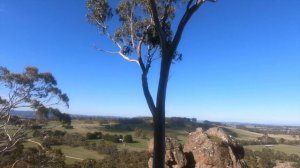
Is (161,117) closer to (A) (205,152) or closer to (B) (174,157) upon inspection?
(B) (174,157)

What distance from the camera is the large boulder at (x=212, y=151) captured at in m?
22.6

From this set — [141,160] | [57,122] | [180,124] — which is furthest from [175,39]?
[180,124]

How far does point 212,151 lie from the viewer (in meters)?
23.0

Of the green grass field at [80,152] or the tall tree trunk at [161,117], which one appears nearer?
the tall tree trunk at [161,117]

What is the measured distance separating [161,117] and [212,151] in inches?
551

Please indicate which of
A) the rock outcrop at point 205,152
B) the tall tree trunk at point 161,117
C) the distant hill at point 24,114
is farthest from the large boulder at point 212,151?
the distant hill at point 24,114

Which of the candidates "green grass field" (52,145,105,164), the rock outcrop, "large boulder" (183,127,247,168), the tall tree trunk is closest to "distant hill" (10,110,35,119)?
the rock outcrop

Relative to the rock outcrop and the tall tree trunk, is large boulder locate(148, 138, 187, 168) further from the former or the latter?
the tall tree trunk

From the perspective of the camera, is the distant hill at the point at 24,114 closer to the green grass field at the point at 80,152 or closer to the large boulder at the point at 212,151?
the large boulder at the point at 212,151

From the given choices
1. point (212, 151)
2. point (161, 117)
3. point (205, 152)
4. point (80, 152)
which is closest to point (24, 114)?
point (205, 152)

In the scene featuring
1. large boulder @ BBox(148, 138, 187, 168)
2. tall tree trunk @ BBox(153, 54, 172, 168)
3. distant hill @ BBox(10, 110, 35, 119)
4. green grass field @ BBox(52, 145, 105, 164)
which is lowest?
green grass field @ BBox(52, 145, 105, 164)

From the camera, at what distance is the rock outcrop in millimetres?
22688

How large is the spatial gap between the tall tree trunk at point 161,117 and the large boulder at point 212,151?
1363 centimetres

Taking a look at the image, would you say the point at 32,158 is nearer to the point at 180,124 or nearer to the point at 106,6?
the point at 106,6
